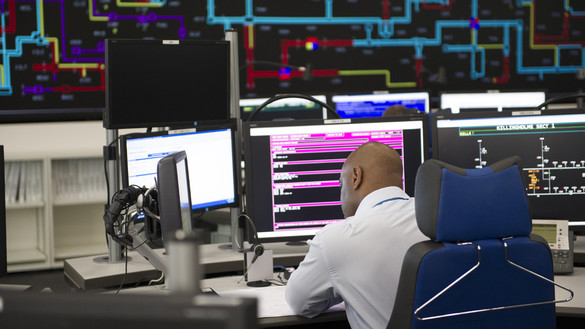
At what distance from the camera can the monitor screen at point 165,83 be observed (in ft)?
8.39

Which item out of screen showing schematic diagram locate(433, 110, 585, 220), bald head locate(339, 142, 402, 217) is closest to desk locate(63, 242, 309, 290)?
bald head locate(339, 142, 402, 217)

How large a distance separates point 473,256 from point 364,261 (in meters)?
0.36

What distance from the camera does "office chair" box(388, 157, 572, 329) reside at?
5.33ft

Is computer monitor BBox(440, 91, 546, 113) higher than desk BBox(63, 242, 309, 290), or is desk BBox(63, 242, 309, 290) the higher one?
computer monitor BBox(440, 91, 546, 113)

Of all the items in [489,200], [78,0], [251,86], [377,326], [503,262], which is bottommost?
[377,326]

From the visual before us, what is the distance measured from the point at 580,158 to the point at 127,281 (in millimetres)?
1639

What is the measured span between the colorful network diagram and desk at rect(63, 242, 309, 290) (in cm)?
270

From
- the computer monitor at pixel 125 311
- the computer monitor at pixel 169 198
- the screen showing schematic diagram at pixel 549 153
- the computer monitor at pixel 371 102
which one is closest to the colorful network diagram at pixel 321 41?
the computer monitor at pixel 371 102

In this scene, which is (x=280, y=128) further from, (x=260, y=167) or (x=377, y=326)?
(x=377, y=326)

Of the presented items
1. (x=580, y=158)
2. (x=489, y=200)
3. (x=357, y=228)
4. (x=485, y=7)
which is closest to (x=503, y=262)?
(x=489, y=200)

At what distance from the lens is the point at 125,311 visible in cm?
69

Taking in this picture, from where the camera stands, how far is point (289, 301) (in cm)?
206

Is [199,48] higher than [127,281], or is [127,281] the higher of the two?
[199,48]

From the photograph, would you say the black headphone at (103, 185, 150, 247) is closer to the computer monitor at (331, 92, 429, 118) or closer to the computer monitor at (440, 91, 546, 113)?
the computer monitor at (331, 92, 429, 118)
